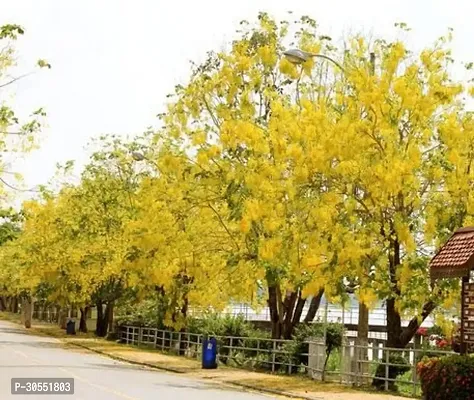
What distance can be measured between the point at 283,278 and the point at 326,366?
3512 mm

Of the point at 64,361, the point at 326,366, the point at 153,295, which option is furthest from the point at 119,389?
the point at 153,295

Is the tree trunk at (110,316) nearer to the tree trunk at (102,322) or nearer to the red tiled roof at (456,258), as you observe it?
the tree trunk at (102,322)

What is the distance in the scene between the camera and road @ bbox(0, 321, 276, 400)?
19.5m

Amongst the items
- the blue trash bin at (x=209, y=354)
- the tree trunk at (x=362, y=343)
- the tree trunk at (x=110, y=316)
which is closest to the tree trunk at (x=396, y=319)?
the tree trunk at (x=362, y=343)

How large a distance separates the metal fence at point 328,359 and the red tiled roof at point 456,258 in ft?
10.9

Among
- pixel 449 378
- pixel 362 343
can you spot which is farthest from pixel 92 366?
pixel 449 378

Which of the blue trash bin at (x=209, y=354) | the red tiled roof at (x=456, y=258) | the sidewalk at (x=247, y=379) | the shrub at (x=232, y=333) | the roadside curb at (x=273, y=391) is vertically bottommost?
the roadside curb at (x=273, y=391)

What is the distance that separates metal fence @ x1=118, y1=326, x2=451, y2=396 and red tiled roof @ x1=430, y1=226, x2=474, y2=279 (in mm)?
3307

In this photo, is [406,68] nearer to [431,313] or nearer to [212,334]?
[431,313]

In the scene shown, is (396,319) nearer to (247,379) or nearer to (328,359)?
(328,359)

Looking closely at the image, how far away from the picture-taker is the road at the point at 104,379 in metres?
19.5

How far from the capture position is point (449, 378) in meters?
17.0

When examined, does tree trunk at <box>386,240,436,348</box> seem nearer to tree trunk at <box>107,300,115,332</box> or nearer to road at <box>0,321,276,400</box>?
road at <box>0,321,276,400</box>

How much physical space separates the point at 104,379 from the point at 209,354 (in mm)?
8637
